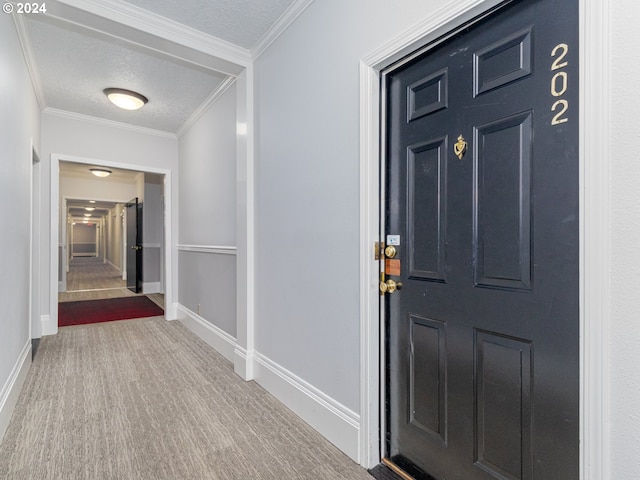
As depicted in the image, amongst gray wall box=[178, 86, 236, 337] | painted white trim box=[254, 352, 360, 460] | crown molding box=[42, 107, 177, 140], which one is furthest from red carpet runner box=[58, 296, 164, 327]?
painted white trim box=[254, 352, 360, 460]

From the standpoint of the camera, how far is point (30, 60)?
2.73m

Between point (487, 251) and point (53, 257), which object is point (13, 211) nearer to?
point (53, 257)

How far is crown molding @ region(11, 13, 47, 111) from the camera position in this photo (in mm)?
2212

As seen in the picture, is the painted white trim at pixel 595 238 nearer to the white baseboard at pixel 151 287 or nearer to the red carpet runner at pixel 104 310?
the red carpet runner at pixel 104 310

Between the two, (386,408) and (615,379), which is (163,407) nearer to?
(386,408)

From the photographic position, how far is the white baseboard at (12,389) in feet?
6.09

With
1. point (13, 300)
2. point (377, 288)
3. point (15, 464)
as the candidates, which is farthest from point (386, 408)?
point (13, 300)

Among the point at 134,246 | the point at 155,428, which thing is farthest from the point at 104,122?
the point at 155,428

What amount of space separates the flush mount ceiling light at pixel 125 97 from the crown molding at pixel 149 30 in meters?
1.20

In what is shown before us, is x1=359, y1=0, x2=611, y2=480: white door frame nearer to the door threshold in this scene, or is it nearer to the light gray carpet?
the door threshold

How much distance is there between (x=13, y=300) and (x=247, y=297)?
1.57 meters

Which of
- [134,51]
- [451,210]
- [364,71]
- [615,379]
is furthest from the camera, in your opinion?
[134,51]

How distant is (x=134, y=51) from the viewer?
2625 mm

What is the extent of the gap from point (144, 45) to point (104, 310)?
4.29m
